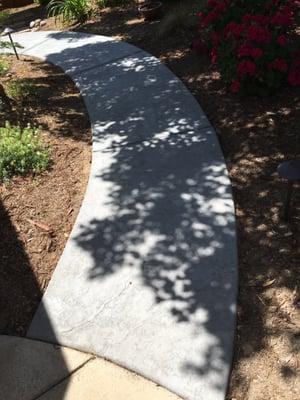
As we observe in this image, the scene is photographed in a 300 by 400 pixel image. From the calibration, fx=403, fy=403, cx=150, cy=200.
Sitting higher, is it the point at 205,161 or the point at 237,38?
the point at 237,38

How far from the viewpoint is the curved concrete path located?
→ 329 centimetres

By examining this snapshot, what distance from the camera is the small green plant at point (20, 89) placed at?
7637 millimetres

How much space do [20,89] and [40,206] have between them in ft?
12.6

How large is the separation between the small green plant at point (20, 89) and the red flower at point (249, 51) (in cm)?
400

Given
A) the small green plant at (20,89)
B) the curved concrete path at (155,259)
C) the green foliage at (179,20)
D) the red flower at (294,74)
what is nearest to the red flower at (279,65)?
the red flower at (294,74)

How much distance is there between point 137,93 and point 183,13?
3820 millimetres

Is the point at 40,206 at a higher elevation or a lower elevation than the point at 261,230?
higher

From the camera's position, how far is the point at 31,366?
328 centimetres

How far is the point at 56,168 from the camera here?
18.4 feet

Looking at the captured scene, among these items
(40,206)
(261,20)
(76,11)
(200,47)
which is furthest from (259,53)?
(76,11)

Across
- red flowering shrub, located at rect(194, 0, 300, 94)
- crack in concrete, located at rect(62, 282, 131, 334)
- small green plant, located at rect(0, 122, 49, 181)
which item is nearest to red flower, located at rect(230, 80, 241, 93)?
red flowering shrub, located at rect(194, 0, 300, 94)

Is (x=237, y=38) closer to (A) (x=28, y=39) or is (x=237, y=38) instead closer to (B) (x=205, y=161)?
(B) (x=205, y=161)

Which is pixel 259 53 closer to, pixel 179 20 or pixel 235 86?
pixel 235 86

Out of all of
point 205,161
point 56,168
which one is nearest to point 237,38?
point 205,161
